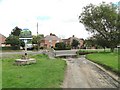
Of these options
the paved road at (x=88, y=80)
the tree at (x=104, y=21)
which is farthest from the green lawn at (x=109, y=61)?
the tree at (x=104, y=21)

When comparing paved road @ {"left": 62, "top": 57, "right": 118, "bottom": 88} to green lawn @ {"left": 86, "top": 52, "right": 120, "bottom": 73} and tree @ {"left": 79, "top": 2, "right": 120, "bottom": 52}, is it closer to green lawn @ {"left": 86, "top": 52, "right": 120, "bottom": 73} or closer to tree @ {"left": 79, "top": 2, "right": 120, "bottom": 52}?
green lawn @ {"left": 86, "top": 52, "right": 120, "bottom": 73}

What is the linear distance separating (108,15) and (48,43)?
82.6 metres

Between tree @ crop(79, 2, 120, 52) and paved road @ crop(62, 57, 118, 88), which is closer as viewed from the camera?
paved road @ crop(62, 57, 118, 88)

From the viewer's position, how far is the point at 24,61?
91.1 feet

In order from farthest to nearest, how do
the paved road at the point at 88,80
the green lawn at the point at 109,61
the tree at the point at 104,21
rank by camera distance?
the tree at the point at 104,21 < the green lawn at the point at 109,61 < the paved road at the point at 88,80

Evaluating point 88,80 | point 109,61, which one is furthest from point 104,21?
point 88,80

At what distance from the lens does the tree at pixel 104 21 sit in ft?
224

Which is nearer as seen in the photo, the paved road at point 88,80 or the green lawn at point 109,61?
the paved road at point 88,80

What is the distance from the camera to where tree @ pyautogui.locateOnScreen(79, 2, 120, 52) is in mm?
68125

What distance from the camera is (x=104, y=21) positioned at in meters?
69.7

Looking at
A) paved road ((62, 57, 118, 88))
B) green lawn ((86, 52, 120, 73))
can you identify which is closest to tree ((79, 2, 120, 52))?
green lawn ((86, 52, 120, 73))

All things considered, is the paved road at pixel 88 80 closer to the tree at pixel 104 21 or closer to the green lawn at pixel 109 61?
the green lawn at pixel 109 61

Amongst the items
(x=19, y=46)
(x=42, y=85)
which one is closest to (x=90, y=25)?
(x=19, y=46)

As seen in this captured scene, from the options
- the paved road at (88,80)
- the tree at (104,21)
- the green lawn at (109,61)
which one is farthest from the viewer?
the tree at (104,21)
